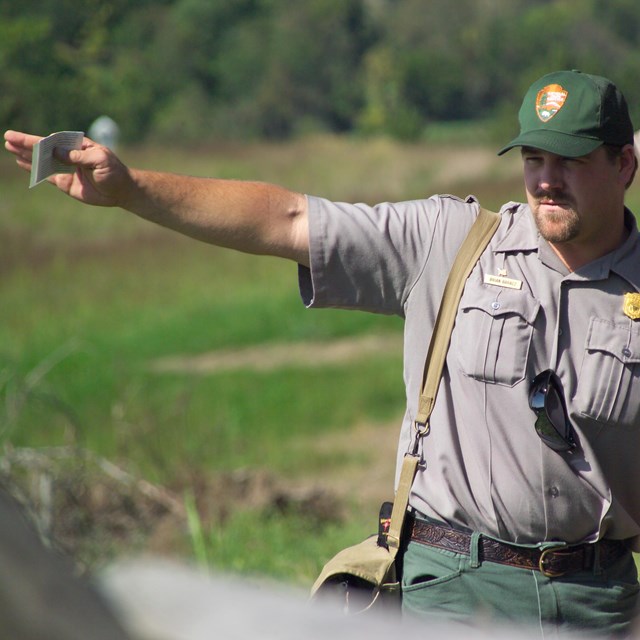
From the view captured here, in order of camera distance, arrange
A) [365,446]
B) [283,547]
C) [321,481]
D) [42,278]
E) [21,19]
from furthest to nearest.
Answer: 1. [21,19]
2. [42,278]
3. [365,446]
4. [321,481]
5. [283,547]

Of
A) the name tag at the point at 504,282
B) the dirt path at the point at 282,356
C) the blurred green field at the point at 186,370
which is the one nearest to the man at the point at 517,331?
the name tag at the point at 504,282

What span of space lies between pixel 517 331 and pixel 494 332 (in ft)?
0.17

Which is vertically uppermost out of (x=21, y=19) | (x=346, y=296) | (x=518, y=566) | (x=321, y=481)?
(x=21, y=19)

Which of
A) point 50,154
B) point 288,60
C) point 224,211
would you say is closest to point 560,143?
point 224,211

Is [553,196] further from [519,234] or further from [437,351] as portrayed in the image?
[437,351]

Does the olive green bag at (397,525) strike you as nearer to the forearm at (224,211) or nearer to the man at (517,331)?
the man at (517,331)

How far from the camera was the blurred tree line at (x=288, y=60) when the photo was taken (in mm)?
21828

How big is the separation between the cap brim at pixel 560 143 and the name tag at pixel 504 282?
0.31 m

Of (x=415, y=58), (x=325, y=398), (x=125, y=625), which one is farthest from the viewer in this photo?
(x=415, y=58)

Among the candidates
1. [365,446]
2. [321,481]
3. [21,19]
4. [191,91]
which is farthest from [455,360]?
[191,91]

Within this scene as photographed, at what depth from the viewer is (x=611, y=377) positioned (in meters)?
2.79

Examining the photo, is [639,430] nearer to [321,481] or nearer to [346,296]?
[346,296]

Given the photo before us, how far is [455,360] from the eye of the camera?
288 centimetres

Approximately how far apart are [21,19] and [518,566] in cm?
2102
